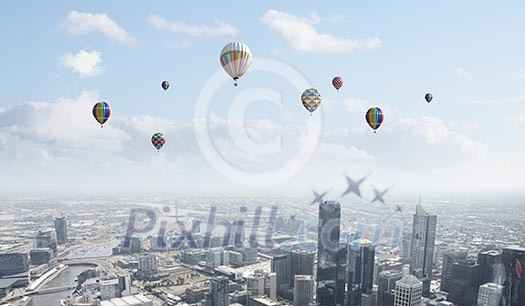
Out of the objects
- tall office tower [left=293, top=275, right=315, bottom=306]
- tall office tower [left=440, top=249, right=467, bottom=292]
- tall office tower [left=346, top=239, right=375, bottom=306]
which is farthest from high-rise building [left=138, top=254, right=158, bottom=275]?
tall office tower [left=440, top=249, right=467, bottom=292]

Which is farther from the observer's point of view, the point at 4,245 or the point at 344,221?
the point at 344,221

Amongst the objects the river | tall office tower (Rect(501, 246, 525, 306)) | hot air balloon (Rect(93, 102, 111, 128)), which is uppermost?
hot air balloon (Rect(93, 102, 111, 128))

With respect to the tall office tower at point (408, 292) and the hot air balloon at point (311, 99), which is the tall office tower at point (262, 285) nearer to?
the tall office tower at point (408, 292)

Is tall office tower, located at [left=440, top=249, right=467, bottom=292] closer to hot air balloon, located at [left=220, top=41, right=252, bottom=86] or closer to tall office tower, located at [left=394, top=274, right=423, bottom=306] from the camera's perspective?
tall office tower, located at [left=394, top=274, right=423, bottom=306]

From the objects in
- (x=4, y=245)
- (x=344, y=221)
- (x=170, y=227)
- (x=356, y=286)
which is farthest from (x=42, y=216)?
(x=356, y=286)

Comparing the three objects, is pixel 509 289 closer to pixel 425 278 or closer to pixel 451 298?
pixel 451 298

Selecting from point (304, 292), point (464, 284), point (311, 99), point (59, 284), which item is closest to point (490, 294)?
point (464, 284)
